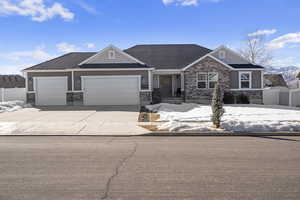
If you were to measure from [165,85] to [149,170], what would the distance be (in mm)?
19459

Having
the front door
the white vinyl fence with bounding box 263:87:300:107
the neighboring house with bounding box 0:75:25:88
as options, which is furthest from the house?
the neighboring house with bounding box 0:75:25:88

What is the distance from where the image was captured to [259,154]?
6539 millimetres

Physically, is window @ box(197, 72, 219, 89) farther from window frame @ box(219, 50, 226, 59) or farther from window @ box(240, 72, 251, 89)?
window @ box(240, 72, 251, 89)

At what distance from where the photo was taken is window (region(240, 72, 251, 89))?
22.2 m

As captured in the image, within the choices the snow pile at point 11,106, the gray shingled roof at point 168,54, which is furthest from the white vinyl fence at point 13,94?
the gray shingled roof at point 168,54

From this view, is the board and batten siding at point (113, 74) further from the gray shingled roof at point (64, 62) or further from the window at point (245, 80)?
the window at point (245, 80)

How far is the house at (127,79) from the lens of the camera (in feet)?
68.7

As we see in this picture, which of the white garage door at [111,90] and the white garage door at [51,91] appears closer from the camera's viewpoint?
the white garage door at [111,90]

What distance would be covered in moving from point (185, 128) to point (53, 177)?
6347mm

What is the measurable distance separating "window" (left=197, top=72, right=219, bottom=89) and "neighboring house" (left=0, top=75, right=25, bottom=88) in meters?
35.7

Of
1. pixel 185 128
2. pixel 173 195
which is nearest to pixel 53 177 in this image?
pixel 173 195

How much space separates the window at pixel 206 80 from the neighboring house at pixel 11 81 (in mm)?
35666

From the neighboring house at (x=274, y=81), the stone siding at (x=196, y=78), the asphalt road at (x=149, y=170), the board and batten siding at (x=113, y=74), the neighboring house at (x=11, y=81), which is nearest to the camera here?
the asphalt road at (x=149, y=170)

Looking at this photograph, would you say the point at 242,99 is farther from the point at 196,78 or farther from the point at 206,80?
the point at 196,78
